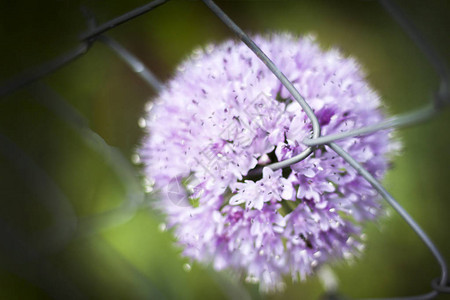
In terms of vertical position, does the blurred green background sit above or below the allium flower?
above

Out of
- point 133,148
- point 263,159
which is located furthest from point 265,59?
point 133,148

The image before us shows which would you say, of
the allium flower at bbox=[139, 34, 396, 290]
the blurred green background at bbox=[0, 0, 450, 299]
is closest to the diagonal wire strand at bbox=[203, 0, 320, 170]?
the allium flower at bbox=[139, 34, 396, 290]

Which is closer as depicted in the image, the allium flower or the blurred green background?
the allium flower

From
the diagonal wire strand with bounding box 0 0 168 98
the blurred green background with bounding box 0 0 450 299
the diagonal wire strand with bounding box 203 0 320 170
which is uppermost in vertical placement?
the blurred green background with bounding box 0 0 450 299

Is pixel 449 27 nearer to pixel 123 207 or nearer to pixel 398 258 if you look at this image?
pixel 398 258

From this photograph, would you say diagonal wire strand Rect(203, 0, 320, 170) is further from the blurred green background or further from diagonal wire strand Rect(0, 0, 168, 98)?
the blurred green background

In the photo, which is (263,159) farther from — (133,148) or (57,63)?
(133,148)

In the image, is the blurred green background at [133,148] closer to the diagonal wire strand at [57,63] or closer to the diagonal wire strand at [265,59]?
the diagonal wire strand at [57,63]
